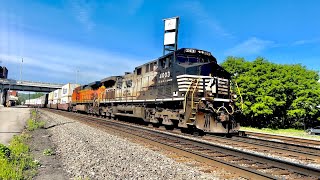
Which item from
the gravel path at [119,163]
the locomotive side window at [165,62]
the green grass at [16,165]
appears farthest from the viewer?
the locomotive side window at [165,62]

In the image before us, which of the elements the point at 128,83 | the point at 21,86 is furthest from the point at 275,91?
the point at 21,86

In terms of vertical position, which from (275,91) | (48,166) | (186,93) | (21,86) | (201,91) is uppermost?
(21,86)

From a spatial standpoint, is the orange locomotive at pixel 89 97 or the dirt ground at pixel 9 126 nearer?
the dirt ground at pixel 9 126

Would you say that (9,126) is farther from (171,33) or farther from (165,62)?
(171,33)

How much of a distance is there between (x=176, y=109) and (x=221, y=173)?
24.2 ft

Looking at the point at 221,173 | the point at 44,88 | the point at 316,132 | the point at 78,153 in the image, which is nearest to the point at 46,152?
the point at 78,153

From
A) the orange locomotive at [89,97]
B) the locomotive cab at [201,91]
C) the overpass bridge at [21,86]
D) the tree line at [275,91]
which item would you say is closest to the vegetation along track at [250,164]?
the locomotive cab at [201,91]

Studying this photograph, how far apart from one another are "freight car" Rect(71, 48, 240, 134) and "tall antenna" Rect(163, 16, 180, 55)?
396 inches

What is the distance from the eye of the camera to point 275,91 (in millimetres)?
33375

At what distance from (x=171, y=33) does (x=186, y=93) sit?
56.3ft

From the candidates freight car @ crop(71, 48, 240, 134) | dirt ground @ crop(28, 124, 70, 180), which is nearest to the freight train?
freight car @ crop(71, 48, 240, 134)

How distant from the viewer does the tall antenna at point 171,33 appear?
28.2 m

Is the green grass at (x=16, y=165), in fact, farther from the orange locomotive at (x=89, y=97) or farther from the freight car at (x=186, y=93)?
the orange locomotive at (x=89, y=97)

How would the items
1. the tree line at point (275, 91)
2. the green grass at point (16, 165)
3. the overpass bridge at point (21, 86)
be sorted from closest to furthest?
the green grass at point (16, 165) → the tree line at point (275, 91) → the overpass bridge at point (21, 86)
